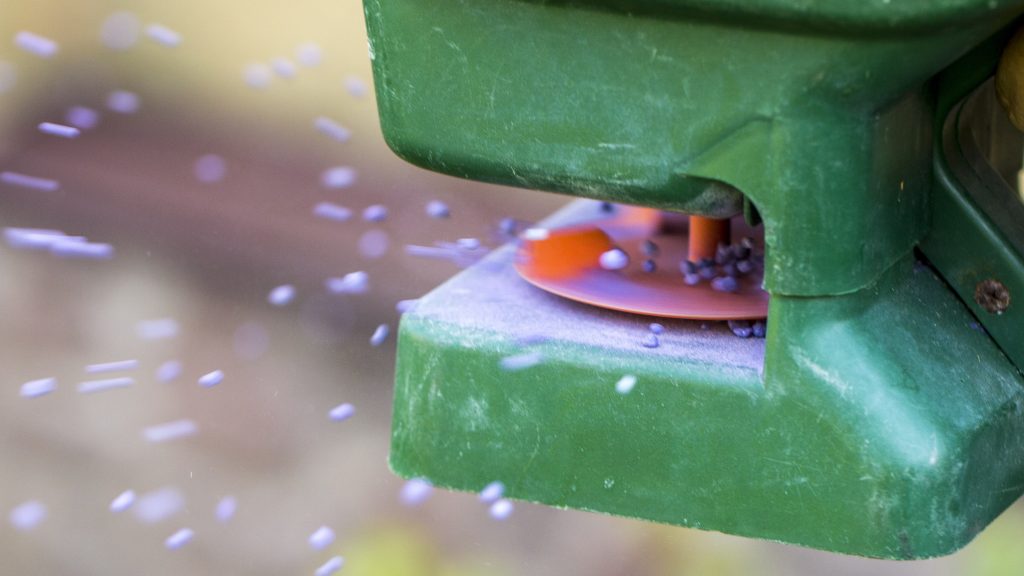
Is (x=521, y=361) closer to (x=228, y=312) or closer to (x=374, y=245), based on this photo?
(x=374, y=245)

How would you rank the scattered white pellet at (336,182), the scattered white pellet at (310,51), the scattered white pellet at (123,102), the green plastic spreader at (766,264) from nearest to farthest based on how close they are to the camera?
1. the green plastic spreader at (766,264)
2. the scattered white pellet at (310,51)
3. the scattered white pellet at (336,182)
4. the scattered white pellet at (123,102)

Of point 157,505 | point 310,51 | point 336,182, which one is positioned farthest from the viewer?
point 157,505

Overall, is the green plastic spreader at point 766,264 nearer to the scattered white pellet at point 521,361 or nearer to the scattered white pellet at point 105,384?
the scattered white pellet at point 521,361

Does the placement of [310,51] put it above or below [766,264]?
below

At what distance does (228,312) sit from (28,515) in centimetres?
63

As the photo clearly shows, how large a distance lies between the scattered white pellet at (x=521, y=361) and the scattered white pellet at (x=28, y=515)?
8.27 ft

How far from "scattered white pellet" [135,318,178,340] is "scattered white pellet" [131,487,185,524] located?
0.34 metres

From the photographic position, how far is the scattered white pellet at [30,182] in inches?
145

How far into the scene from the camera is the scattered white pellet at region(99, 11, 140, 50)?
11.0 ft

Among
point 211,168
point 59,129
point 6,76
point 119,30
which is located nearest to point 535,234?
point 59,129

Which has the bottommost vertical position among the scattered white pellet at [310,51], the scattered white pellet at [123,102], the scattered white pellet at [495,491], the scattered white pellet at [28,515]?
the scattered white pellet at [28,515]

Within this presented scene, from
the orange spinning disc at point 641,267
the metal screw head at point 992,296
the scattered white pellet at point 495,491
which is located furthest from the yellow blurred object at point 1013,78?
the scattered white pellet at point 495,491

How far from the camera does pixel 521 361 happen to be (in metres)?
1.39

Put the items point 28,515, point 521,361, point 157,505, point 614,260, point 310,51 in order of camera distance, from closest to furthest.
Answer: point 521,361 → point 614,260 → point 310,51 → point 28,515 → point 157,505
